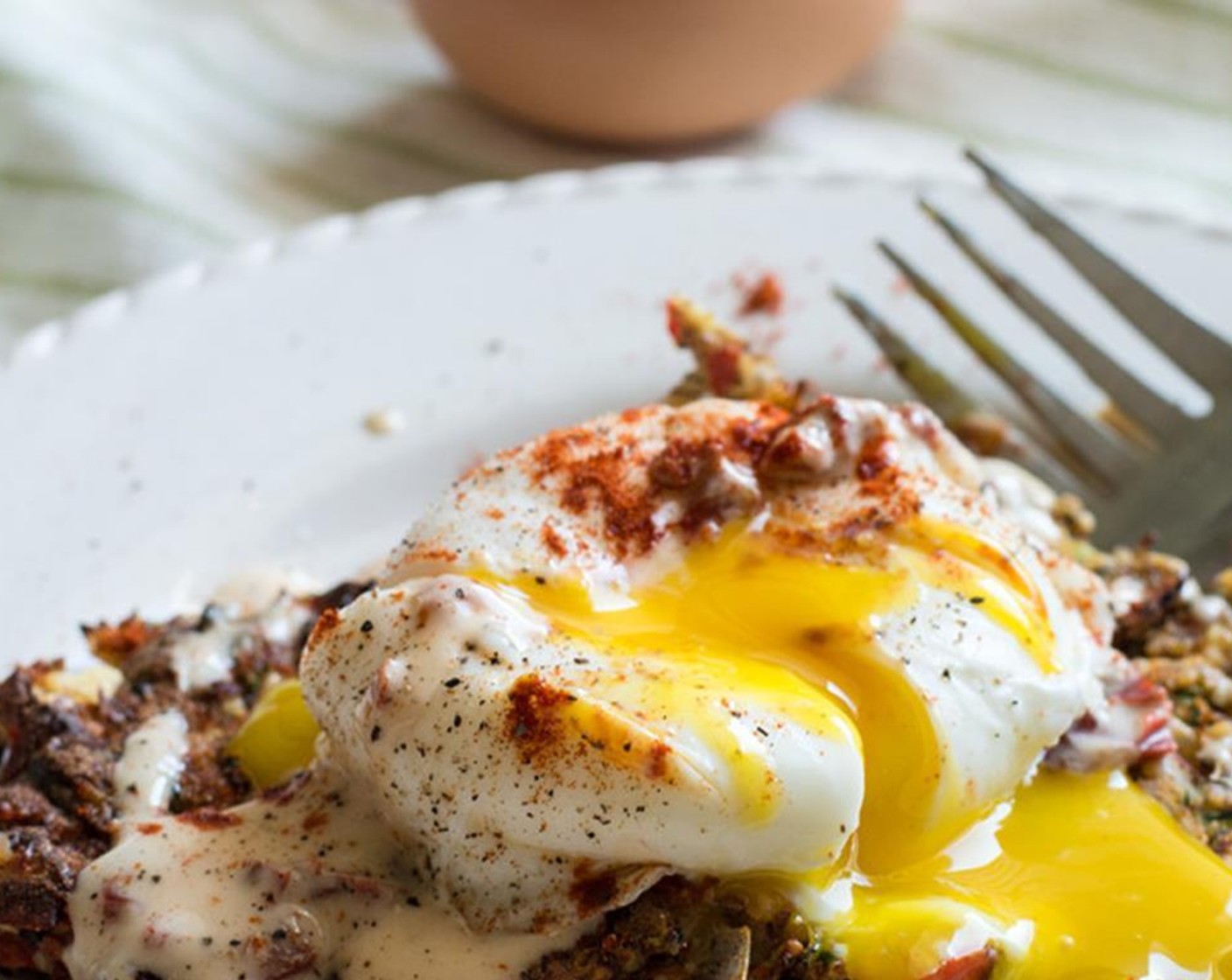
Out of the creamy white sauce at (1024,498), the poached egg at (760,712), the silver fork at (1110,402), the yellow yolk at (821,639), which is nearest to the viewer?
the poached egg at (760,712)

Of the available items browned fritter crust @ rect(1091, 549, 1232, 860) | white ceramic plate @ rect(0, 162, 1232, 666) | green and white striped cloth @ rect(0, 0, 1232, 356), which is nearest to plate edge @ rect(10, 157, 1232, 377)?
white ceramic plate @ rect(0, 162, 1232, 666)

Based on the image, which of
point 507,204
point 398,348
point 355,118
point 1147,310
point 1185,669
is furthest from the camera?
point 355,118

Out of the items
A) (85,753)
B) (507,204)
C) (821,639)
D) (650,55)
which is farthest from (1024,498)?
(650,55)

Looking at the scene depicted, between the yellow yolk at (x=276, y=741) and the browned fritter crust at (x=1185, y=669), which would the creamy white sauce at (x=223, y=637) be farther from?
the browned fritter crust at (x=1185, y=669)

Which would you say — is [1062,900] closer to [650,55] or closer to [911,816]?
[911,816]

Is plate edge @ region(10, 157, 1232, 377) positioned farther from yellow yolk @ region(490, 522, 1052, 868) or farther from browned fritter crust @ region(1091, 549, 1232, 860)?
yellow yolk @ region(490, 522, 1052, 868)

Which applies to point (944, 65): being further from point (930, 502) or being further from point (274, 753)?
point (274, 753)

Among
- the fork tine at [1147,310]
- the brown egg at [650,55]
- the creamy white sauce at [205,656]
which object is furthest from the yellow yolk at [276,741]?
the brown egg at [650,55]
